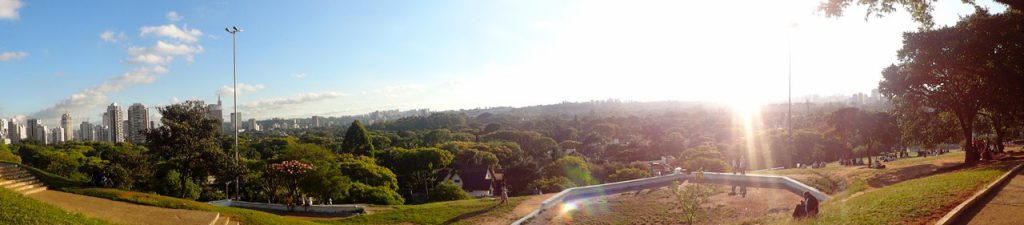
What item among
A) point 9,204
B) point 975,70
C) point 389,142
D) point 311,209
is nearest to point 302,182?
point 311,209

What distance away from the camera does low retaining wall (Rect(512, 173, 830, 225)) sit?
67.3 ft

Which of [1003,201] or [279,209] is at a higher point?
[1003,201]

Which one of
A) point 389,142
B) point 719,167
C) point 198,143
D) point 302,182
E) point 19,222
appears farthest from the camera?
point 389,142

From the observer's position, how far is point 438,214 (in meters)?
19.5

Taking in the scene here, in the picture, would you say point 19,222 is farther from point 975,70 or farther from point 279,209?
point 975,70

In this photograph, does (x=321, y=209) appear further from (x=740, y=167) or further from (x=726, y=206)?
(x=740, y=167)

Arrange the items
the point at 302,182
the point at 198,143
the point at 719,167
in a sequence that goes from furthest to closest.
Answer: the point at 719,167, the point at 198,143, the point at 302,182

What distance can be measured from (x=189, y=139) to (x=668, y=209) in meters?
20.5

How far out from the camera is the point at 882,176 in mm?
20469

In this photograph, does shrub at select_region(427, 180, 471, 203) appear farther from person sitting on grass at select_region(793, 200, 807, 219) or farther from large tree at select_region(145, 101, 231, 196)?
person sitting on grass at select_region(793, 200, 807, 219)

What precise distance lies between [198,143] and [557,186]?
22.0 m

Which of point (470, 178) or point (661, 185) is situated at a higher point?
point (661, 185)

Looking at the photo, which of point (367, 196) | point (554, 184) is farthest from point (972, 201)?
point (554, 184)

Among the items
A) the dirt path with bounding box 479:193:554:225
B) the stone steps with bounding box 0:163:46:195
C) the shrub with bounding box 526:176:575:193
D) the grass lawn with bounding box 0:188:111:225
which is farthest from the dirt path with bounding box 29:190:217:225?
the shrub with bounding box 526:176:575:193
